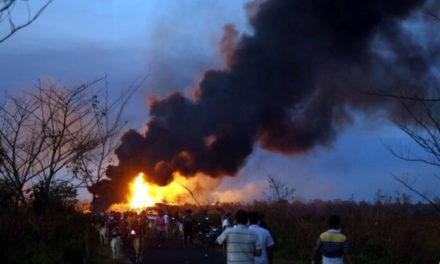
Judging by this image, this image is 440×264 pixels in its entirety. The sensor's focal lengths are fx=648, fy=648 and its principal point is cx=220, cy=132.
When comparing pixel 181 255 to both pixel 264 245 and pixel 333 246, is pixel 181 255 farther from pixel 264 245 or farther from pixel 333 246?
pixel 264 245

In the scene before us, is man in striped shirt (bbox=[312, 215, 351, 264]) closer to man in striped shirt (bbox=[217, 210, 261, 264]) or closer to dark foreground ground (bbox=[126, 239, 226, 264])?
man in striped shirt (bbox=[217, 210, 261, 264])

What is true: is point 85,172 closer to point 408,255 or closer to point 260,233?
point 260,233

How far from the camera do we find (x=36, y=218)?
17562 mm

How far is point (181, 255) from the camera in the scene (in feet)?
81.3

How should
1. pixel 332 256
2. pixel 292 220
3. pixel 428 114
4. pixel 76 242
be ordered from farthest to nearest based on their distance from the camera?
1. pixel 292 220
2. pixel 76 242
3. pixel 332 256
4. pixel 428 114

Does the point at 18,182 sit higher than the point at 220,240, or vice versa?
the point at 18,182

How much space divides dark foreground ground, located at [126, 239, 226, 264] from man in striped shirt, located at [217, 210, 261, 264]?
1227 cm

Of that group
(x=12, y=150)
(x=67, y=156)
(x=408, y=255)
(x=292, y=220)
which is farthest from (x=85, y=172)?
(x=292, y=220)

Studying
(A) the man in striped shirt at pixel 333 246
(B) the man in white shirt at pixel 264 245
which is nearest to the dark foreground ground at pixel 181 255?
(A) the man in striped shirt at pixel 333 246

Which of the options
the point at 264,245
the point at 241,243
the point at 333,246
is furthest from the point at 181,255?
the point at 241,243

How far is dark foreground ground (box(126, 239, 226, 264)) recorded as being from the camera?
22234 millimetres

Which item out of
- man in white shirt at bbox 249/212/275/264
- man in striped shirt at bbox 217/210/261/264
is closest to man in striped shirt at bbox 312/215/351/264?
man in white shirt at bbox 249/212/275/264

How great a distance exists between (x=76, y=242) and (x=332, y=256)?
10.5 m

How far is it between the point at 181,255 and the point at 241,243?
51.2ft
